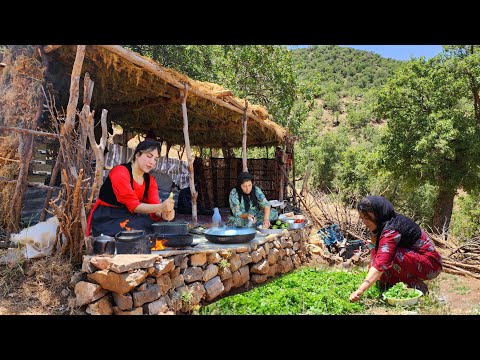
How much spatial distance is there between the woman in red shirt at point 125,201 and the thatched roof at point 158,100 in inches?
60.2

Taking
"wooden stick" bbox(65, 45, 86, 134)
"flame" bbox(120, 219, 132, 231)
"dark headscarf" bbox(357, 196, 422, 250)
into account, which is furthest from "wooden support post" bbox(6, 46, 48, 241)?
"dark headscarf" bbox(357, 196, 422, 250)

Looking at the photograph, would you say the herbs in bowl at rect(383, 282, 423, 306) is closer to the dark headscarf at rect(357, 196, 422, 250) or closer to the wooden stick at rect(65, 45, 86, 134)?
the dark headscarf at rect(357, 196, 422, 250)

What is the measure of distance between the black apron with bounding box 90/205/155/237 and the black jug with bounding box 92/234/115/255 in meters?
0.29

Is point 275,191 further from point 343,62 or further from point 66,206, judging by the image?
point 343,62

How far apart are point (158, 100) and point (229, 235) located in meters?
3.50

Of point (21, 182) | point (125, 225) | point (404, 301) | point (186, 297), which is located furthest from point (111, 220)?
point (404, 301)

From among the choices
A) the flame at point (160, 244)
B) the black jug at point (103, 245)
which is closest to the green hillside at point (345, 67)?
the flame at point (160, 244)

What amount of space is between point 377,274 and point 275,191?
6.89 m

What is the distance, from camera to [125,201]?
3676 mm

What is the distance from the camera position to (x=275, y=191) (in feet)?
Result: 33.2

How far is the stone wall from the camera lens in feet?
10.2

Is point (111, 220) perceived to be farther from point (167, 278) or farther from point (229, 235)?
point (229, 235)

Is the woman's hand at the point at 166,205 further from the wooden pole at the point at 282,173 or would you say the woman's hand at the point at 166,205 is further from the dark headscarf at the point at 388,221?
the wooden pole at the point at 282,173
